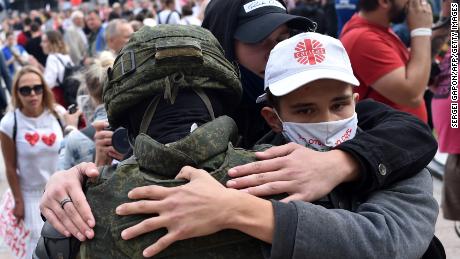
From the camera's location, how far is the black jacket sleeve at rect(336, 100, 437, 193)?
1.71 metres

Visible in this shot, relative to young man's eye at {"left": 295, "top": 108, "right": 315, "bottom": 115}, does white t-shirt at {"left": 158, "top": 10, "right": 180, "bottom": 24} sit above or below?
below

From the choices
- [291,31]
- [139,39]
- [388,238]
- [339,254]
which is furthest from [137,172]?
[291,31]

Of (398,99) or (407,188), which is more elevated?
(407,188)

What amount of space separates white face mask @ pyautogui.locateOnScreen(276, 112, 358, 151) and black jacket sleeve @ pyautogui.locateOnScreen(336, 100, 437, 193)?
8 centimetres

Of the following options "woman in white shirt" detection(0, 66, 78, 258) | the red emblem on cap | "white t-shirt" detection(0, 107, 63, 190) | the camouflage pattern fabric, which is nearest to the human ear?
the red emblem on cap

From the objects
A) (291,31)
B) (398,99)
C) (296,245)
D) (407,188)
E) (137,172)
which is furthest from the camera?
(398,99)

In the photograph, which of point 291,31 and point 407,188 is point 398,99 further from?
point 407,188

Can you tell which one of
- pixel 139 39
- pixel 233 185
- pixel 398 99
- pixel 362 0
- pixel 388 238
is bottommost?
pixel 398 99

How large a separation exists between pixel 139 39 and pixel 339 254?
0.79m

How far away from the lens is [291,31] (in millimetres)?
2406

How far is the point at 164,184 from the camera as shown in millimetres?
1569

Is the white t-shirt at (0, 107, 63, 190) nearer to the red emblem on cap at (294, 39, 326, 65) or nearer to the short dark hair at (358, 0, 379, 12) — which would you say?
the short dark hair at (358, 0, 379, 12)

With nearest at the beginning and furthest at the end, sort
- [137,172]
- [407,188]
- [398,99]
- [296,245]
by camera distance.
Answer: [296,245] → [137,172] → [407,188] → [398,99]

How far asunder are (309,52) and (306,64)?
0.16ft
